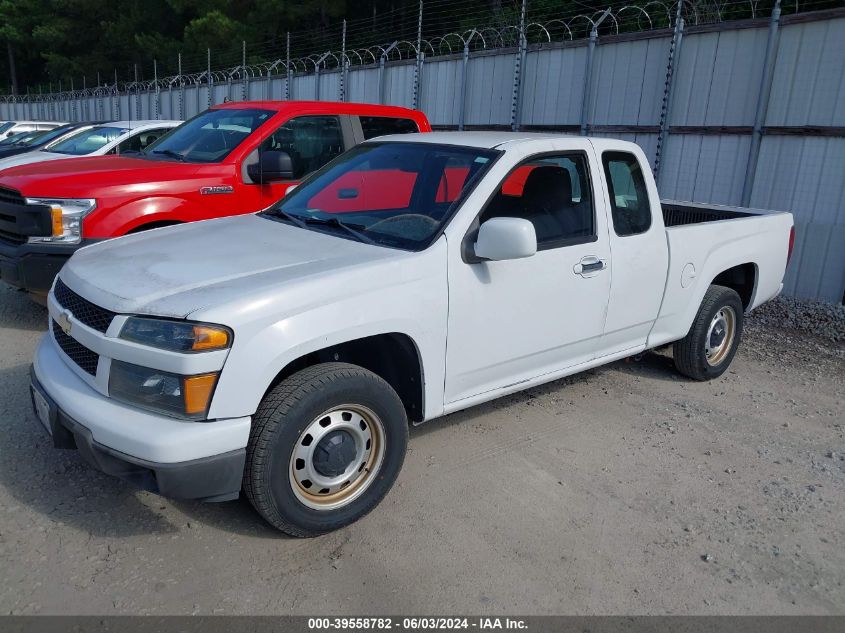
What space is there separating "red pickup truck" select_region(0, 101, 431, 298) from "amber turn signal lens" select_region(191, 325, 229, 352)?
10.6 ft

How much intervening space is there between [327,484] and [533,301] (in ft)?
4.87

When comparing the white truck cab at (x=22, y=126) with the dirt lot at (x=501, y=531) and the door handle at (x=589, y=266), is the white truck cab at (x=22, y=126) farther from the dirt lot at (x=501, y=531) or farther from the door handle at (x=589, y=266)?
the door handle at (x=589, y=266)

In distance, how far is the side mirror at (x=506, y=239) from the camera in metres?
3.35

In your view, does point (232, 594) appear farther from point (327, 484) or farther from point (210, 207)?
point (210, 207)

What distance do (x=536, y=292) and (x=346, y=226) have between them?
1100 millimetres

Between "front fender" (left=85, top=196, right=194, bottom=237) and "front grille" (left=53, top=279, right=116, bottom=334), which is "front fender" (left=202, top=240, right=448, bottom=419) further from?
"front fender" (left=85, top=196, right=194, bottom=237)

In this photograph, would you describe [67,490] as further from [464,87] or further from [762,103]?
[464,87]

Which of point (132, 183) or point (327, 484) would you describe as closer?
point (327, 484)

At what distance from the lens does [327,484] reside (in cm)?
322

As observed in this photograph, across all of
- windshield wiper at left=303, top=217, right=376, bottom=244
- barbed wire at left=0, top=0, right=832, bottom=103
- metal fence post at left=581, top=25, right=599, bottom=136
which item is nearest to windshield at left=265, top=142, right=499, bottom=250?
windshield wiper at left=303, top=217, right=376, bottom=244

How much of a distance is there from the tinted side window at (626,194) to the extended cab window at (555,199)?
8.2 inches

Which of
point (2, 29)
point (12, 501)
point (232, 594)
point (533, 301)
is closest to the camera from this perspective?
point (232, 594)

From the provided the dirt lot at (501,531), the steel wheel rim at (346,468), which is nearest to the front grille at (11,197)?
the dirt lot at (501,531)

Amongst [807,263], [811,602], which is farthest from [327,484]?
[807,263]
